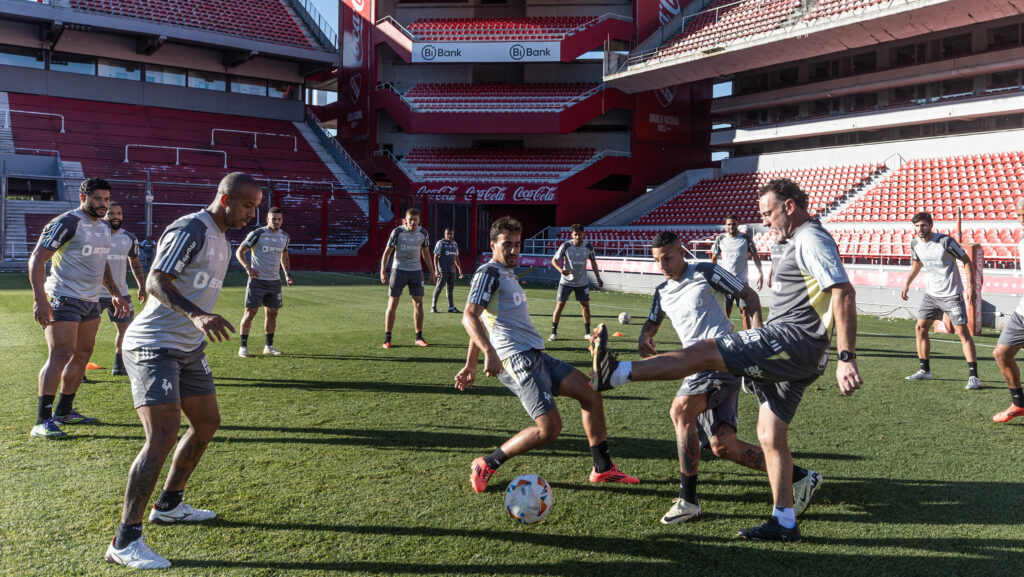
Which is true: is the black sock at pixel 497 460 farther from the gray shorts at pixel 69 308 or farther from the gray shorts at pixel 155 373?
the gray shorts at pixel 69 308

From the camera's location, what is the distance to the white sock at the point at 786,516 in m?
4.06

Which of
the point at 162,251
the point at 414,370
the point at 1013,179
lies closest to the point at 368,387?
the point at 414,370

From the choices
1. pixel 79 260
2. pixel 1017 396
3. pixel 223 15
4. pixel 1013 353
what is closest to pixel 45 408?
pixel 79 260

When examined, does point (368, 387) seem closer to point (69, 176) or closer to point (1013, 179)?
point (1013, 179)

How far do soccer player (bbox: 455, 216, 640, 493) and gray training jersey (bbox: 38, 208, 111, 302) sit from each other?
12.3 feet

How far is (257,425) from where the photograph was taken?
6449 millimetres

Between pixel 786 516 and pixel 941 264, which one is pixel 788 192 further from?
pixel 941 264

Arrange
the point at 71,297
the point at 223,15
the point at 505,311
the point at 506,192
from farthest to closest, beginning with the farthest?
the point at 223,15 < the point at 506,192 < the point at 71,297 < the point at 505,311

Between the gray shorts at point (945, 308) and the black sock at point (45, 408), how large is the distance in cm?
971

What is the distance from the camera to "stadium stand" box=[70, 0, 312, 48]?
116 ft

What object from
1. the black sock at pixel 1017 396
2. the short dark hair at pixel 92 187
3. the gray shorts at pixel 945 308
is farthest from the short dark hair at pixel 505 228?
the gray shorts at pixel 945 308

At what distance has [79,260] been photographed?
6.23 metres

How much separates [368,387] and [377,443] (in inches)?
92.4

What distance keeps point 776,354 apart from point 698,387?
2.37ft
